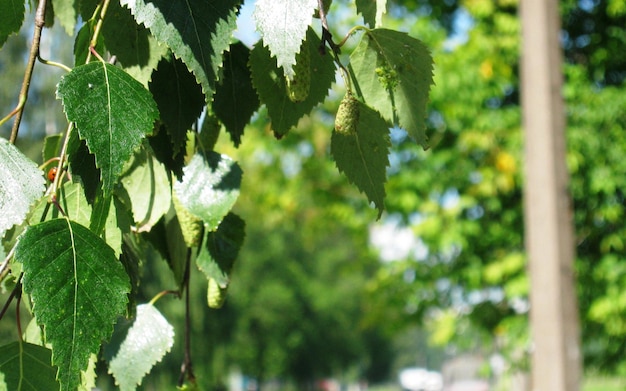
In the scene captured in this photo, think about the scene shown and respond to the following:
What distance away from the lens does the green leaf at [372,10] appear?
0.52m

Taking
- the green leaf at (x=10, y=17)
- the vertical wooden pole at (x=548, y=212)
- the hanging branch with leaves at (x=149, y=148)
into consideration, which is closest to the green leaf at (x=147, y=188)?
the hanging branch with leaves at (x=149, y=148)

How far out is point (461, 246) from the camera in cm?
486

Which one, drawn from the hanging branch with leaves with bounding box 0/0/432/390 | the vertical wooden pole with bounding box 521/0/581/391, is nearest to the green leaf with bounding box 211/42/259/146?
the hanging branch with leaves with bounding box 0/0/432/390

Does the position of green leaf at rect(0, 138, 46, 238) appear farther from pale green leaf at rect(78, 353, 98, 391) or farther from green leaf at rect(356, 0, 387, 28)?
green leaf at rect(356, 0, 387, 28)

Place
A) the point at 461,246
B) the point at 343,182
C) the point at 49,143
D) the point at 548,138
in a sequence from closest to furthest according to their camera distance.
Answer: the point at 49,143
the point at 548,138
the point at 461,246
the point at 343,182

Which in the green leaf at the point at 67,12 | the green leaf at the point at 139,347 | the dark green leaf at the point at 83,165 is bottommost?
the green leaf at the point at 139,347

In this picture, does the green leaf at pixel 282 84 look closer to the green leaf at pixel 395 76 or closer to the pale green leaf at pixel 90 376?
the green leaf at pixel 395 76

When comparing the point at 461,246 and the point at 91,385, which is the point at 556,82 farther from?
the point at 91,385

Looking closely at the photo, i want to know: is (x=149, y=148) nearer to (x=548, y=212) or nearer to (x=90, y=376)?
(x=90, y=376)

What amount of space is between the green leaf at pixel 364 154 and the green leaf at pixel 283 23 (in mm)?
93

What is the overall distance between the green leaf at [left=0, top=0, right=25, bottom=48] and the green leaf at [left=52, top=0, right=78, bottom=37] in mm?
139

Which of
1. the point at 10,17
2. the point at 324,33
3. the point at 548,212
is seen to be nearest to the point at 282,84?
the point at 324,33

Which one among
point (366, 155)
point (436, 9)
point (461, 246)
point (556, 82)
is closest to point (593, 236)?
point (461, 246)

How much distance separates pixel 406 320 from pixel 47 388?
5.04 m
